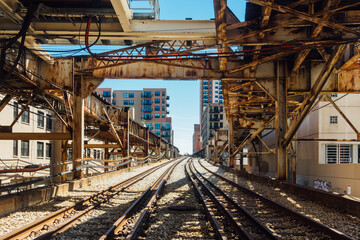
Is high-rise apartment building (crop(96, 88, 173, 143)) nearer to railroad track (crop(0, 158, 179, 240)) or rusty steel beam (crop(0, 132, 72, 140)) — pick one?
rusty steel beam (crop(0, 132, 72, 140))

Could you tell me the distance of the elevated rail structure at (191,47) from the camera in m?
9.23

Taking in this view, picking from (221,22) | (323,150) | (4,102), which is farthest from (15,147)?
(323,150)

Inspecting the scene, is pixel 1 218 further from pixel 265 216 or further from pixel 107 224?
pixel 265 216

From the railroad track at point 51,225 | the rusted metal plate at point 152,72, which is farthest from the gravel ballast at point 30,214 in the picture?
the rusted metal plate at point 152,72

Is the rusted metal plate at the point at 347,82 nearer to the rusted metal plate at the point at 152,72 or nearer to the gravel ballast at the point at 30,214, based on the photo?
the rusted metal plate at the point at 152,72

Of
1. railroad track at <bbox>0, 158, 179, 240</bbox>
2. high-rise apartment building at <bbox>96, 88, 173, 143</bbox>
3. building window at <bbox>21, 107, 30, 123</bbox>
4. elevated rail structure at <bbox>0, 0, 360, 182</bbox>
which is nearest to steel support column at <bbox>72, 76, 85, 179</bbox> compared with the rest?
elevated rail structure at <bbox>0, 0, 360, 182</bbox>

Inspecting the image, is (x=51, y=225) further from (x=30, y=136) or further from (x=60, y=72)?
(x=60, y=72)

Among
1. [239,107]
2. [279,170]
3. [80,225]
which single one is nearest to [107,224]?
[80,225]

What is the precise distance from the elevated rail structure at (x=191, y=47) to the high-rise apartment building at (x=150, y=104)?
103411 mm

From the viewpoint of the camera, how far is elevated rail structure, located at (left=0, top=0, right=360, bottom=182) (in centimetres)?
923

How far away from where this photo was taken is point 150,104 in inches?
4759

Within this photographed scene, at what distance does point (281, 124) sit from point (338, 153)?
12883mm

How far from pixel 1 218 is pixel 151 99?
379 feet

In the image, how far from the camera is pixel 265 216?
25.0ft
